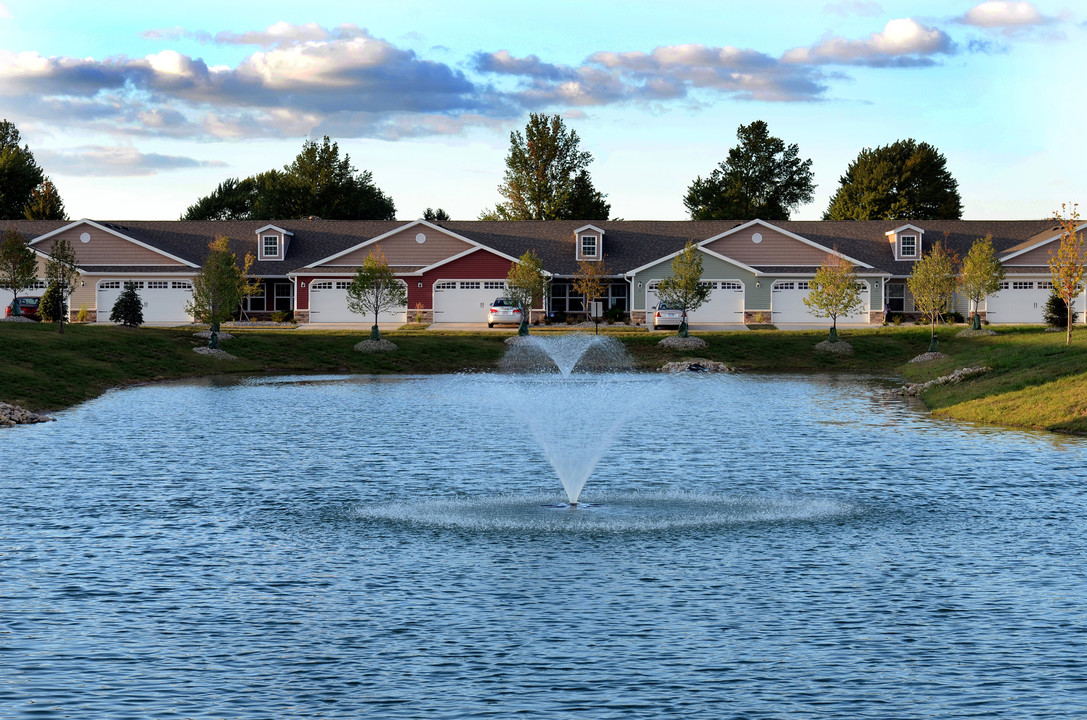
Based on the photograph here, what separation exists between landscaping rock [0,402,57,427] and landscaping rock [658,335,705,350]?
116 feet

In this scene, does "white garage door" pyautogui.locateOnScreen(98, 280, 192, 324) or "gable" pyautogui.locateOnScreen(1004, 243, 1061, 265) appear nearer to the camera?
"white garage door" pyautogui.locateOnScreen(98, 280, 192, 324)

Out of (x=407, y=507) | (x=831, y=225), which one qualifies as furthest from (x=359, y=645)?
(x=831, y=225)

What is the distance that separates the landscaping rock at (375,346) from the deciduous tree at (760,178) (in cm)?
6421

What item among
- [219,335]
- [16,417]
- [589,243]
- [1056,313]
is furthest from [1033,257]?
[16,417]

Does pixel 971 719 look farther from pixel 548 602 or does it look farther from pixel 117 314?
pixel 117 314

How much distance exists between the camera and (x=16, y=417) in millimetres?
33938

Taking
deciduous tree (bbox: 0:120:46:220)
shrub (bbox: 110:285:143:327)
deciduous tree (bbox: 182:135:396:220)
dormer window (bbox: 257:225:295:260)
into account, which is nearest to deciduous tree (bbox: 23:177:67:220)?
deciduous tree (bbox: 0:120:46:220)

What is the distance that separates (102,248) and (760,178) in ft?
220

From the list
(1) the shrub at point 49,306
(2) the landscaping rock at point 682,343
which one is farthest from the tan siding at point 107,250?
(2) the landscaping rock at point 682,343

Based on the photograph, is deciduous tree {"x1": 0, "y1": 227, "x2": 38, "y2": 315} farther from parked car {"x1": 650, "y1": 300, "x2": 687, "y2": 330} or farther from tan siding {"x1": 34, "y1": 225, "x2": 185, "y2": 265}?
parked car {"x1": 650, "y1": 300, "x2": 687, "y2": 330}

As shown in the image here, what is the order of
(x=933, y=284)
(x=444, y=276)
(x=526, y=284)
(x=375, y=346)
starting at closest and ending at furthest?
(x=375, y=346), (x=933, y=284), (x=526, y=284), (x=444, y=276)

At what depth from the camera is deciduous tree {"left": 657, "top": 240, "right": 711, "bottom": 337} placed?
7231cm

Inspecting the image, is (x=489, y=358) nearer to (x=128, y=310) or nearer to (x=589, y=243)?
(x=128, y=310)

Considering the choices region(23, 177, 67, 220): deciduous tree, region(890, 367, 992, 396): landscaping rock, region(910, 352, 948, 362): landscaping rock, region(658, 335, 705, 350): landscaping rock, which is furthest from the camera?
region(23, 177, 67, 220): deciduous tree
